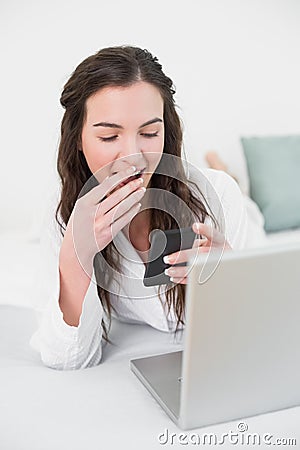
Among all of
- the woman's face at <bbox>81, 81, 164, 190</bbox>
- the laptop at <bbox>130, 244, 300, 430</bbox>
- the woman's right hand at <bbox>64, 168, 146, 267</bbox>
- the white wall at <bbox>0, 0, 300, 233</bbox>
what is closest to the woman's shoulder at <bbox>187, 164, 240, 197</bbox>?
the woman's face at <bbox>81, 81, 164, 190</bbox>

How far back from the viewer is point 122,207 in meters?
1.15

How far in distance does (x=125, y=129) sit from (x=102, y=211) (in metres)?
0.20

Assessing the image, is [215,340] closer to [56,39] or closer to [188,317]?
[188,317]

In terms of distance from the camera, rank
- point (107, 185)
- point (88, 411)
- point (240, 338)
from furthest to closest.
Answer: point (107, 185) < point (88, 411) < point (240, 338)

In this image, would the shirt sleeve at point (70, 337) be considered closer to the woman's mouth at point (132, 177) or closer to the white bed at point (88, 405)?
the white bed at point (88, 405)

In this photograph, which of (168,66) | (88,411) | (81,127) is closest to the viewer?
(88,411)

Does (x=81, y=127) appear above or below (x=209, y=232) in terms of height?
above

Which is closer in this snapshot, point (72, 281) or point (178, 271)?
point (178, 271)

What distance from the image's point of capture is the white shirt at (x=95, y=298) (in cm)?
125

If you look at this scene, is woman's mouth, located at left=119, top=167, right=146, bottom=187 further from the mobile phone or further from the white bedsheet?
the white bedsheet

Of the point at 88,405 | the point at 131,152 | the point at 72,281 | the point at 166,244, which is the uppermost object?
the point at 131,152

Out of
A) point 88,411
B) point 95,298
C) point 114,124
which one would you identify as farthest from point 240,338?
point 114,124

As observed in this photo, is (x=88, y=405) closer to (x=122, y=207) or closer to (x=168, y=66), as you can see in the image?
(x=122, y=207)

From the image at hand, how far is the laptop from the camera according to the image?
85cm
